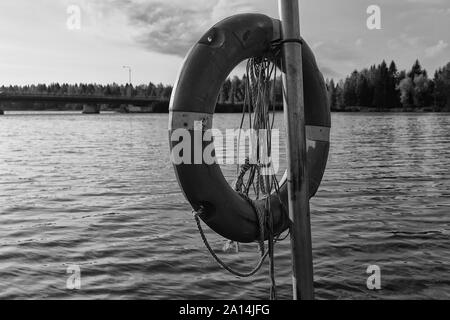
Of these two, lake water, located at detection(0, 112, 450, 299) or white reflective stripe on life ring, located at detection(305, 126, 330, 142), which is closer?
white reflective stripe on life ring, located at detection(305, 126, 330, 142)

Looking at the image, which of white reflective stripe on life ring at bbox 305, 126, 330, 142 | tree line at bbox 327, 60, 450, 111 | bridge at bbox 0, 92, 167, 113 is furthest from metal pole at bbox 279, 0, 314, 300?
tree line at bbox 327, 60, 450, 111

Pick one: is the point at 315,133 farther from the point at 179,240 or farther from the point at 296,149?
the point at 179,240

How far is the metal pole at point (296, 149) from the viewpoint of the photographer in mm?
4414

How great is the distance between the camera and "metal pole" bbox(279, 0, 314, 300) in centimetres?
441

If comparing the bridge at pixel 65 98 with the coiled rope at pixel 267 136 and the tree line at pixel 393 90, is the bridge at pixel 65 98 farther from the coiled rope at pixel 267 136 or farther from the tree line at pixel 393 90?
the coiled rope at pixel 267 136

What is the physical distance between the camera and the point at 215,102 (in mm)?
4594

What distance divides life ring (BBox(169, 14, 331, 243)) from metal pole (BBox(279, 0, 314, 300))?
0.27 metres

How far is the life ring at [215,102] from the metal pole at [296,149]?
0.89ft

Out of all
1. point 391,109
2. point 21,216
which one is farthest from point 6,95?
point 21,216

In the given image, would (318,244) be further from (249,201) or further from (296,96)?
(296,96)

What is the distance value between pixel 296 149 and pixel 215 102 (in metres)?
0.78

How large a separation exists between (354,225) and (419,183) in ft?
17.6

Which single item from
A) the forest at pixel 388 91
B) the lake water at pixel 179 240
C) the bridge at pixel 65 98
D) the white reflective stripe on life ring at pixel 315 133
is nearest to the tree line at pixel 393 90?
the forest at pixel 388 91

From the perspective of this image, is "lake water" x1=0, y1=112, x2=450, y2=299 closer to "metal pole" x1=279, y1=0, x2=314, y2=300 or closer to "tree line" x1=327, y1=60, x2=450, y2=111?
"metal pole" x1=279, y1=0, x2=314, y2=300
